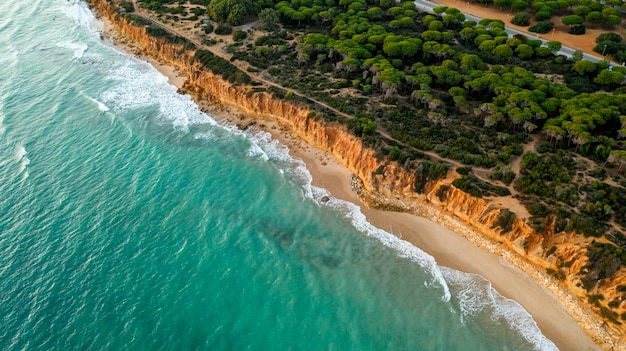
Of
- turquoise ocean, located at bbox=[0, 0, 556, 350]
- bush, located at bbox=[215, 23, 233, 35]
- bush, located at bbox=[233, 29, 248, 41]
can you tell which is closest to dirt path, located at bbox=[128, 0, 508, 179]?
bush, located at bbox=[233, 29, 248, 41]

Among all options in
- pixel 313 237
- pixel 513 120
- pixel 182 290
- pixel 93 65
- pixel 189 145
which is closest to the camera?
pixel 182 290

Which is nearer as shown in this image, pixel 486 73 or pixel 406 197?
pixel 406 197

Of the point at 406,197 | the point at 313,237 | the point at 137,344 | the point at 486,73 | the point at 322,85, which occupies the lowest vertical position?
the point at 137,344

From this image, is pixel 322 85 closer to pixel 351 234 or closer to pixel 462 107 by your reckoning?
pixel 462 107

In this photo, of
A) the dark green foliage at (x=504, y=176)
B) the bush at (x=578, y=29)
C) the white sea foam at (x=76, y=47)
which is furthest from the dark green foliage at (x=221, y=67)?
the bush at (x=578, y=29)

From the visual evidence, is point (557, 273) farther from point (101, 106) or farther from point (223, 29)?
point (101, 106)

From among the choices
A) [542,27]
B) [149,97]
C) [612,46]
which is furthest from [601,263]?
[149,97]

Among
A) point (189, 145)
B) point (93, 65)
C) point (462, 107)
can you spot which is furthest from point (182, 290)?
point (93, 65)
